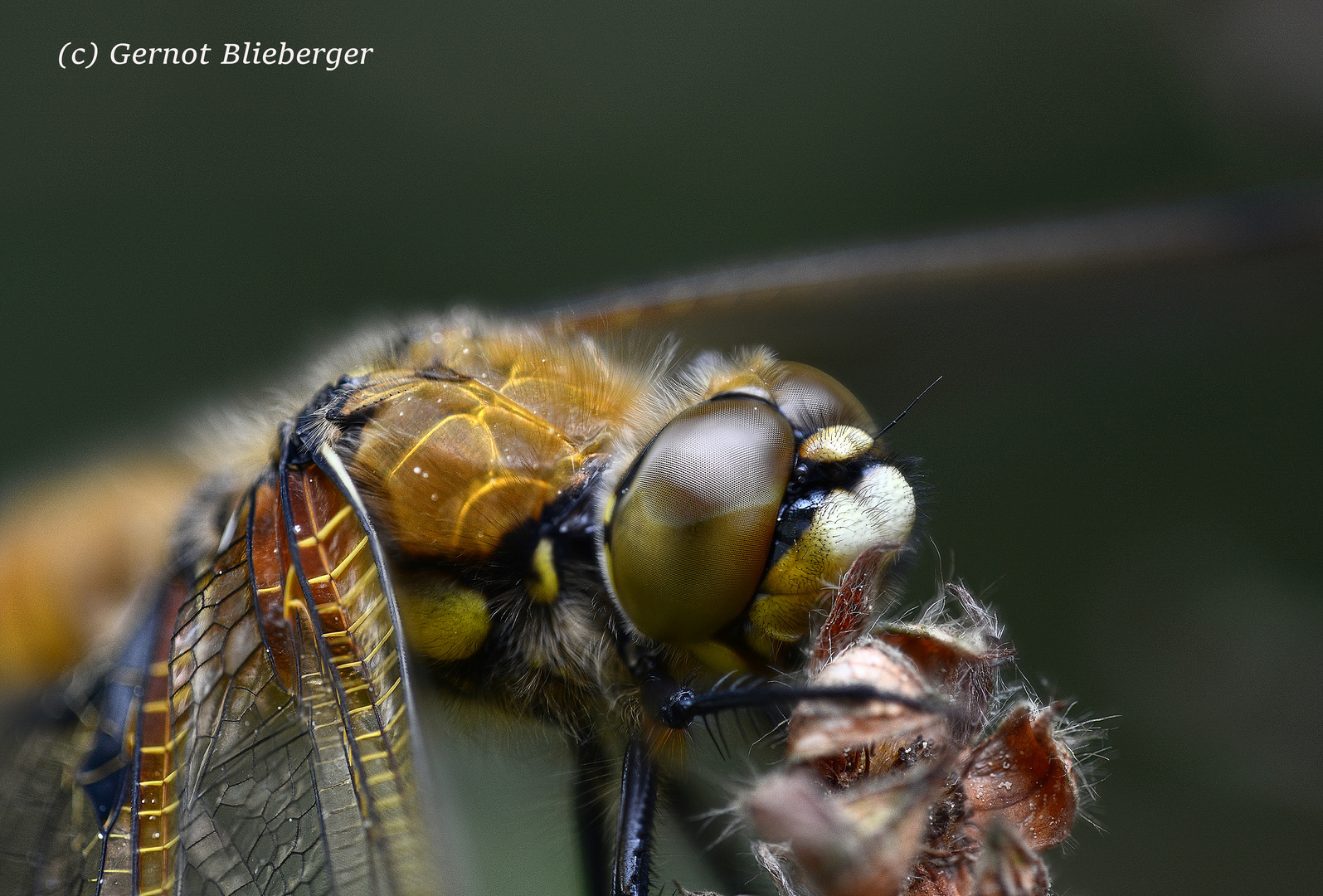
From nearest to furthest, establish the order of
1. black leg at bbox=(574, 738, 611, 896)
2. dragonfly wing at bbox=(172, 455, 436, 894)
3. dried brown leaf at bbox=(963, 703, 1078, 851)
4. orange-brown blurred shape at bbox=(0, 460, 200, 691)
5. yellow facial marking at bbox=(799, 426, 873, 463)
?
dried brown leaf at bbox=(963, 703, 1078, 851), dragonfly wing at bbox=(172, 455, 436, 894), yellow facial marking at bbox=(799, 426, 873, 463), black leg at bbox=(574, 738, 611, 896), orange-brown blurred shape at bbox=(0, 460, 200, 691)

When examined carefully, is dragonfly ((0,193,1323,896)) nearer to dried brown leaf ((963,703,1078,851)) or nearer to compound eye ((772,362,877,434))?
compound eye ((772,362,877,434))

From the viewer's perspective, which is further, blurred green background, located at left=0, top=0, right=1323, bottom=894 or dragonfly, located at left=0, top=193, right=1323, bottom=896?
blurred green background, located at left=0, top=0, right=1323, bottom=894

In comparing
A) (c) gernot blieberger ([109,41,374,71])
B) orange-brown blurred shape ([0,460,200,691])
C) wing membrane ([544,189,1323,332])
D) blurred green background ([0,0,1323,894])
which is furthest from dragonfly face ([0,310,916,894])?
(c) gernot blieberger ([109,41,374,71])

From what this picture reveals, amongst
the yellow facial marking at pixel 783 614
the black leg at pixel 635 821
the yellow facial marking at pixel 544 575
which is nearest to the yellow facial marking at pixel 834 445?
the yellow facial marking at pixel 783 614

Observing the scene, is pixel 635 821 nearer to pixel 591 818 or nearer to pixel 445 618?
pixel 591 818

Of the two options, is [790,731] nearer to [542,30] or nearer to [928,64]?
[928,64]

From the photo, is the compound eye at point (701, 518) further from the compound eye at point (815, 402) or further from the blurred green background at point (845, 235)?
the blurred green background at point (845, 235)

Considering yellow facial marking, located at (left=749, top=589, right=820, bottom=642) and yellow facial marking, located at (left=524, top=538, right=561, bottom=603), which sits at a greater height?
yellow facial marking, located at (left=524, top=538, right=561, bottom=603)
